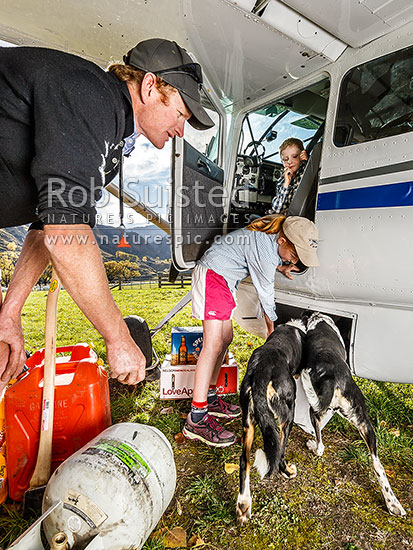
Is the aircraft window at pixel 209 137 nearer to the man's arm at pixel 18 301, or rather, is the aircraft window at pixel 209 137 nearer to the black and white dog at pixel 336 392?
the man's arm at pixel 18 301

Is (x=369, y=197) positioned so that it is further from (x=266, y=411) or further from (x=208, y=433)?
(x=208, y=433)

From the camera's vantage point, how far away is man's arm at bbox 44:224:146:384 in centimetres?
105

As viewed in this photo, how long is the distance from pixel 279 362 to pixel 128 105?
1724 millimetres

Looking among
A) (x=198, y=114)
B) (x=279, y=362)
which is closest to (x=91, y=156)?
(x=198, y=114)

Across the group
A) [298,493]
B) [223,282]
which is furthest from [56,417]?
[298,493]

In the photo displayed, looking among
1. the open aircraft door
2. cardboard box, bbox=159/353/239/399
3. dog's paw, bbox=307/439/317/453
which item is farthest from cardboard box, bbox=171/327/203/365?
dog's paw, bbox=307/439/317/453

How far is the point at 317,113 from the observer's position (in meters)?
3.87

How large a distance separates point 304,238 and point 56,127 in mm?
1949

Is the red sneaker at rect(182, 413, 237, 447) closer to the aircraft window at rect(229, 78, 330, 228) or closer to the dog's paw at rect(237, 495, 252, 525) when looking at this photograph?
the dog's paw at rect(237, 495, 252, 525)

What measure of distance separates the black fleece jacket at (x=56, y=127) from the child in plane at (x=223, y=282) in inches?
68.5

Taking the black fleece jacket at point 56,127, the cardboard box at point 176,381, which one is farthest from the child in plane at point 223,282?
the black fleece jacket at point 56,127

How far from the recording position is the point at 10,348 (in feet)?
5.81

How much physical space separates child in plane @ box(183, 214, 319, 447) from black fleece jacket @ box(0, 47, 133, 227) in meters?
1.74

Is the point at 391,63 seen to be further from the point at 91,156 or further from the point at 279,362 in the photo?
the point at 91,156
